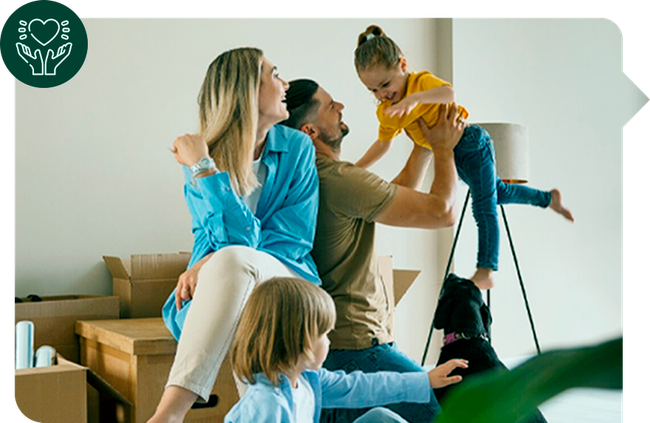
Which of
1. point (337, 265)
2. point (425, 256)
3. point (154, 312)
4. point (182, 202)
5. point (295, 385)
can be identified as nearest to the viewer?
point (295, 385)

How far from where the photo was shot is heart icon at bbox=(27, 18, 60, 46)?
49.3 inches

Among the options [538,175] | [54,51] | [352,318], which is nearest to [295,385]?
[352,318]

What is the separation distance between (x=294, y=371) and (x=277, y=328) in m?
0.07

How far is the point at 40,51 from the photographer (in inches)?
51.4

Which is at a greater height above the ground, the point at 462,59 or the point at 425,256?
the point at 462,59

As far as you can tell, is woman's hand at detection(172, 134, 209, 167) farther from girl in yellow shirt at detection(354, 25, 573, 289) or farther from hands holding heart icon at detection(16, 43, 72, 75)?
girl in yellow shirt at detection(354, 25, 573, 289)

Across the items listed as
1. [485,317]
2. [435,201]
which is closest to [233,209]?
[435,201]

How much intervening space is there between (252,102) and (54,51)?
0.38 m

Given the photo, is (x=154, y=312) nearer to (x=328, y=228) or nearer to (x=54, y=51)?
(x=328, y=228)

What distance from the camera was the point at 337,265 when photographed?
1.46 m

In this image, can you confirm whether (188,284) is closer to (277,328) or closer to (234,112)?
(277,328)

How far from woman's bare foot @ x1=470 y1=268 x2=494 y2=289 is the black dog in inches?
10.0

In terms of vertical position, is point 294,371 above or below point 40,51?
below

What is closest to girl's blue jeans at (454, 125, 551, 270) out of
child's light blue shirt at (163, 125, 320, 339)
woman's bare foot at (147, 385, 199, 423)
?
child's light blue shirt at (163, 125, 320, 339)
